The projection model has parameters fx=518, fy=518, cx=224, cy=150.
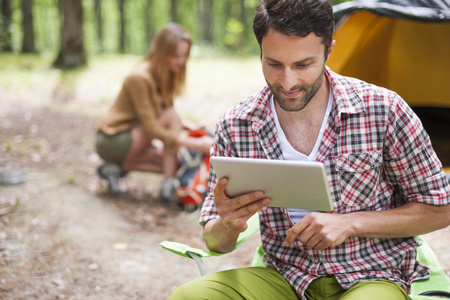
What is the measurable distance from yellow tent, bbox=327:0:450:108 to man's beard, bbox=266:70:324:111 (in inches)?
60.5

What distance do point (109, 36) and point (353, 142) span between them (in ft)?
113

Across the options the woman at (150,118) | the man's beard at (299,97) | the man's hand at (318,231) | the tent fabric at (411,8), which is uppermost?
the tent fabric at (411,8)

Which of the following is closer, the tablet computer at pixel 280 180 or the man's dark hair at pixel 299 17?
the tablet computer at pixel 280 180

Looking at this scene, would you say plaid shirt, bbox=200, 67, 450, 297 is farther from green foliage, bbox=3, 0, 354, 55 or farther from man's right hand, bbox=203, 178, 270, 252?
green foliage, bbox=3, 0, 354, 55

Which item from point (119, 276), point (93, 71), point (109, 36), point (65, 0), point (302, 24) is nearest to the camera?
point (302, 24)

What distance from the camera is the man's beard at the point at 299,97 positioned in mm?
1874

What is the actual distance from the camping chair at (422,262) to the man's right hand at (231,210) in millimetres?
132

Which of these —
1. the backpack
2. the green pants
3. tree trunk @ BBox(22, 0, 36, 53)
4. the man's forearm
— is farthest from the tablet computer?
tree trunk @ BBox(22, 0, 36, 53)

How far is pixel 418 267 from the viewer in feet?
6.44

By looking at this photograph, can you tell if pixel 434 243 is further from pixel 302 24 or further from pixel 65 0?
pixel 65 0

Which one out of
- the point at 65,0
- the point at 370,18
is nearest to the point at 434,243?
the point at 370,18

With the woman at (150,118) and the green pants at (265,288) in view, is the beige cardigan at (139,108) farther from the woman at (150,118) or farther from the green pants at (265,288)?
the green pants at (265,288)

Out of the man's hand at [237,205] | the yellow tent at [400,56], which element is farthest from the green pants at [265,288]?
the yellow tent at [400,56]

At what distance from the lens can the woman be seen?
453 cm
